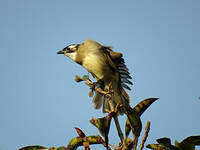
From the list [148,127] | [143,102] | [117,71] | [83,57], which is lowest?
[148,127]

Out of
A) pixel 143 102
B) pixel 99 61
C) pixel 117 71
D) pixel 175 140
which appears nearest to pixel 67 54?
pixel 99 61

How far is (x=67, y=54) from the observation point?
3479 mm

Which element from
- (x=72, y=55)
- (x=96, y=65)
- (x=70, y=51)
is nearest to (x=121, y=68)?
(x=96, y=65)

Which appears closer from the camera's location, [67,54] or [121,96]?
[121,96]

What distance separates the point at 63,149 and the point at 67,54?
216 cm

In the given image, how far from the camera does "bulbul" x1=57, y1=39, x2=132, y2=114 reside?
2.73 m

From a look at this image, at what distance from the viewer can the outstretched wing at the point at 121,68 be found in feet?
8.18

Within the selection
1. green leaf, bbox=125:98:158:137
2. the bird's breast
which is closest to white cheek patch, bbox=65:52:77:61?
the bird's breast

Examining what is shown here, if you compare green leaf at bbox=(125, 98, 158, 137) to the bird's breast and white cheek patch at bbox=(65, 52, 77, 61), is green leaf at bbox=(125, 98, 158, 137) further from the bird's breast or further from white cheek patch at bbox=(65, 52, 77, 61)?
white cheek patch at bbox=(65, 52, 77, 61)

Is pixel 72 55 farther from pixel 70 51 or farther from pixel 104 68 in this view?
pixel 104 68

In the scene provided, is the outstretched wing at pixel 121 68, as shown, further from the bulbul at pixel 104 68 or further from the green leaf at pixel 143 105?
the green leaf at pixel 143 105

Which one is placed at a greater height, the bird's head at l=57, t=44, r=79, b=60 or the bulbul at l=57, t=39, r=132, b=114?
the bird's head at l=57, t=44, r=79, b=60

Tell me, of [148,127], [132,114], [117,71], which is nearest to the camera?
[148,127]

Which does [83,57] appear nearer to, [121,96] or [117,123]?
[121,96]
